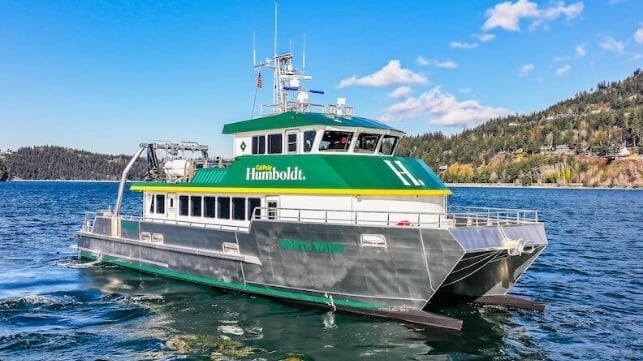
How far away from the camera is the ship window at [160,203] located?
21266 millimetres

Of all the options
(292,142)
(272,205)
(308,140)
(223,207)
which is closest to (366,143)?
(308,140)

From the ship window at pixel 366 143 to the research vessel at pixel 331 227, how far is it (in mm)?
35

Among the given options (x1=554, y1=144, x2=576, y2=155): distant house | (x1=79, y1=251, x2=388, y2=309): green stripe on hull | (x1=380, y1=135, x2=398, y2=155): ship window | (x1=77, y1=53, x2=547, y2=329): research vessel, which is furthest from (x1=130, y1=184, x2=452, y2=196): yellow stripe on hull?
(x1=554, y1=144, x2=576, y2=155): distant house

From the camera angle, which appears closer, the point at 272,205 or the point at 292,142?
the point at 272,205

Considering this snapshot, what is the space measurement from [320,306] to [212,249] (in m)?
4.35

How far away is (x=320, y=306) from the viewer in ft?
50.0

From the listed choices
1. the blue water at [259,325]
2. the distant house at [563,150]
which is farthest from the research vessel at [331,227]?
the distant house at [563,150]

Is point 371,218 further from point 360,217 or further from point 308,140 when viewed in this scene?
point 308,140

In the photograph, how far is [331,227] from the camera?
14.5 m

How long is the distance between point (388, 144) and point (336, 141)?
189cm

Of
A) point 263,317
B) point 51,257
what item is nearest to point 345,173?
point 263,317

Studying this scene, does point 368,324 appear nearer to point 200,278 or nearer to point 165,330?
point 165,330

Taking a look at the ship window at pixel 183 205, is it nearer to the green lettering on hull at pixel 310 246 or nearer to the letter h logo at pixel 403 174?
the green lettering on hull at pixel 310 246

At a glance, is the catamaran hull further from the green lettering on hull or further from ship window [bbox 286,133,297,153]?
ship window [bbox 286,133,297,153]
